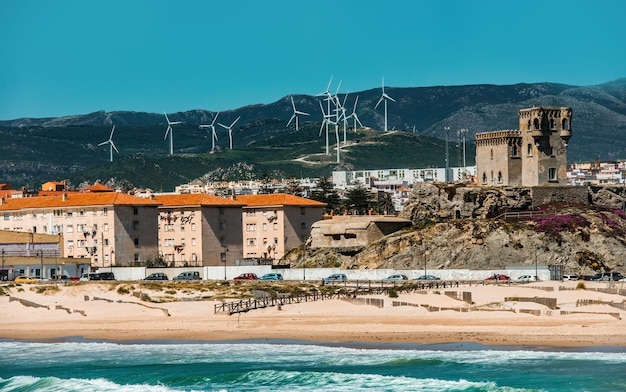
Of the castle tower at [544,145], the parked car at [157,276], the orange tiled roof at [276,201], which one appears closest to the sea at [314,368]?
the parked car at [157,276]

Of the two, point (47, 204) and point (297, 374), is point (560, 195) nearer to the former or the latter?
point (47, 204)

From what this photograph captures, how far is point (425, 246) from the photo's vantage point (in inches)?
4208

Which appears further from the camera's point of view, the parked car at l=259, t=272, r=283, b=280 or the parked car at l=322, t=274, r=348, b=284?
the parked car at l=259, t=272, r=283, b=280

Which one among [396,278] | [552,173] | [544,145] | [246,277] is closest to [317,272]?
[246,277]

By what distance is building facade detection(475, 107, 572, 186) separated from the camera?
118094 mm

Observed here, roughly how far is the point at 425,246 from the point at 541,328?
147ft

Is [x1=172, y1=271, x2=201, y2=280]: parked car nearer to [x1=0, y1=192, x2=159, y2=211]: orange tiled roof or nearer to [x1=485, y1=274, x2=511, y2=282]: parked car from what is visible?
[x1=0, y1=192, x2=159, y2=211]: orange tiled roof

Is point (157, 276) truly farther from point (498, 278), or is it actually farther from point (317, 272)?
point (498, 278)

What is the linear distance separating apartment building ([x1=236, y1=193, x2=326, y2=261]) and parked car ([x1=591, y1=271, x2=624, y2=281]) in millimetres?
46103

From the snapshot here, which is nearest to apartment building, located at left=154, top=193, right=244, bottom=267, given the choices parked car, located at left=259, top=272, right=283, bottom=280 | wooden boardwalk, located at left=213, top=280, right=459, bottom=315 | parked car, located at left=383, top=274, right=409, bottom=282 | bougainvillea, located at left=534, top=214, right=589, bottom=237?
parked car, located at left=259, top=272, right=283, bottom=280

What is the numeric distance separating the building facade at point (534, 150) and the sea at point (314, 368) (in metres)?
59.7

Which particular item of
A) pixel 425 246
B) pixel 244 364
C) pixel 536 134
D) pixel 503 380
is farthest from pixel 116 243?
pixel 503 380

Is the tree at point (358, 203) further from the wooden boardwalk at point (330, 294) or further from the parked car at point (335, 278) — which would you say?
the wooden boardwalk at point (330, 294)

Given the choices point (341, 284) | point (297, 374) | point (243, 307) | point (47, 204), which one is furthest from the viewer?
point (47, 204)
